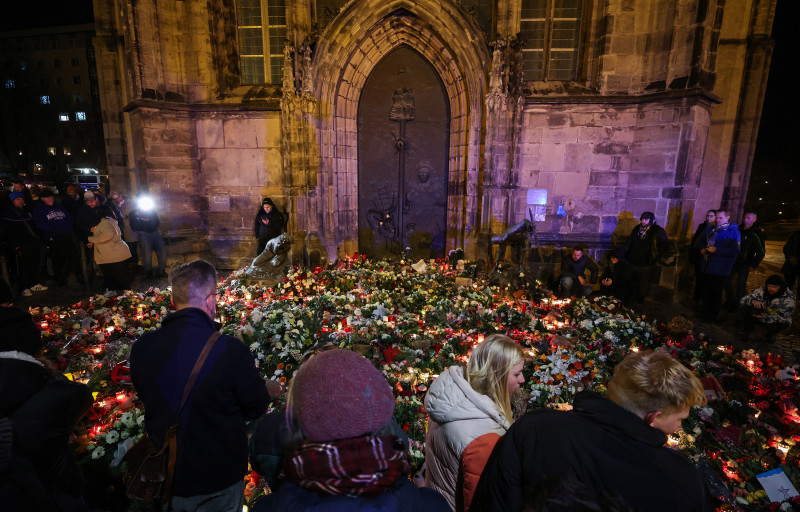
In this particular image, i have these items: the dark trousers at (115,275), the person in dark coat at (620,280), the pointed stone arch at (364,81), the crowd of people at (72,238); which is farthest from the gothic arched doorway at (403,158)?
the dark trousers at (115,275)

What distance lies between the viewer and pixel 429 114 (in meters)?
10.3

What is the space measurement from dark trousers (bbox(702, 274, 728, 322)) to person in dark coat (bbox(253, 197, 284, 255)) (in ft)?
29.0

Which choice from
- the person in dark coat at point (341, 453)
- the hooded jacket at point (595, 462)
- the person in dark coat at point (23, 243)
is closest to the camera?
the person in dark coat at point (341, 453)

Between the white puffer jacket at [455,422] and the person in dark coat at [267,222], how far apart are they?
26.3 feet

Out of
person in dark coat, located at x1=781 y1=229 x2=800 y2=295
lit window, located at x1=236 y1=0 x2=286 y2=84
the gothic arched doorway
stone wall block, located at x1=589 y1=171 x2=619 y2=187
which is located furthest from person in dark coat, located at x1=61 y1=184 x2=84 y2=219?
person in dark coat, located at x1=781 y1=229 x2=800 y2=295

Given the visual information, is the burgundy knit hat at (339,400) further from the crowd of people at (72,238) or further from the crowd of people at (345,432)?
the crowd of people at (72,238)

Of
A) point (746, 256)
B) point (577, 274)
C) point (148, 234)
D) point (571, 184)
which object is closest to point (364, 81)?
point (571, 184)

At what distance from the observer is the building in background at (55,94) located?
4369 cm

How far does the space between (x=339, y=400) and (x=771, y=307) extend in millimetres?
7354

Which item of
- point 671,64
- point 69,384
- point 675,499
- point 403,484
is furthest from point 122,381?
point 671,64

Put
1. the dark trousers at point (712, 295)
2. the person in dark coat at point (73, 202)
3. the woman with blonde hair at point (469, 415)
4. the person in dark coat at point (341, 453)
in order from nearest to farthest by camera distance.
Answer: the person in dark coat at point (341, 453) < the woman with blonde hair at point (469, 415) < the dark trousers at point (712, 295) < the person in dark coat at point (73, 202)

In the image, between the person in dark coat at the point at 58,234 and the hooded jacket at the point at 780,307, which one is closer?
the hooded jacket at the point at 780,307

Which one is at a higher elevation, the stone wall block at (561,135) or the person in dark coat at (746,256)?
the stone wall block at (561,135)

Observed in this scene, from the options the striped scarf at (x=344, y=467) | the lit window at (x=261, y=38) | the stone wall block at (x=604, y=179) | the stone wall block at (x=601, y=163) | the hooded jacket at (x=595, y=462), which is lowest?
the hooded jacket at (x=595, y=462)
